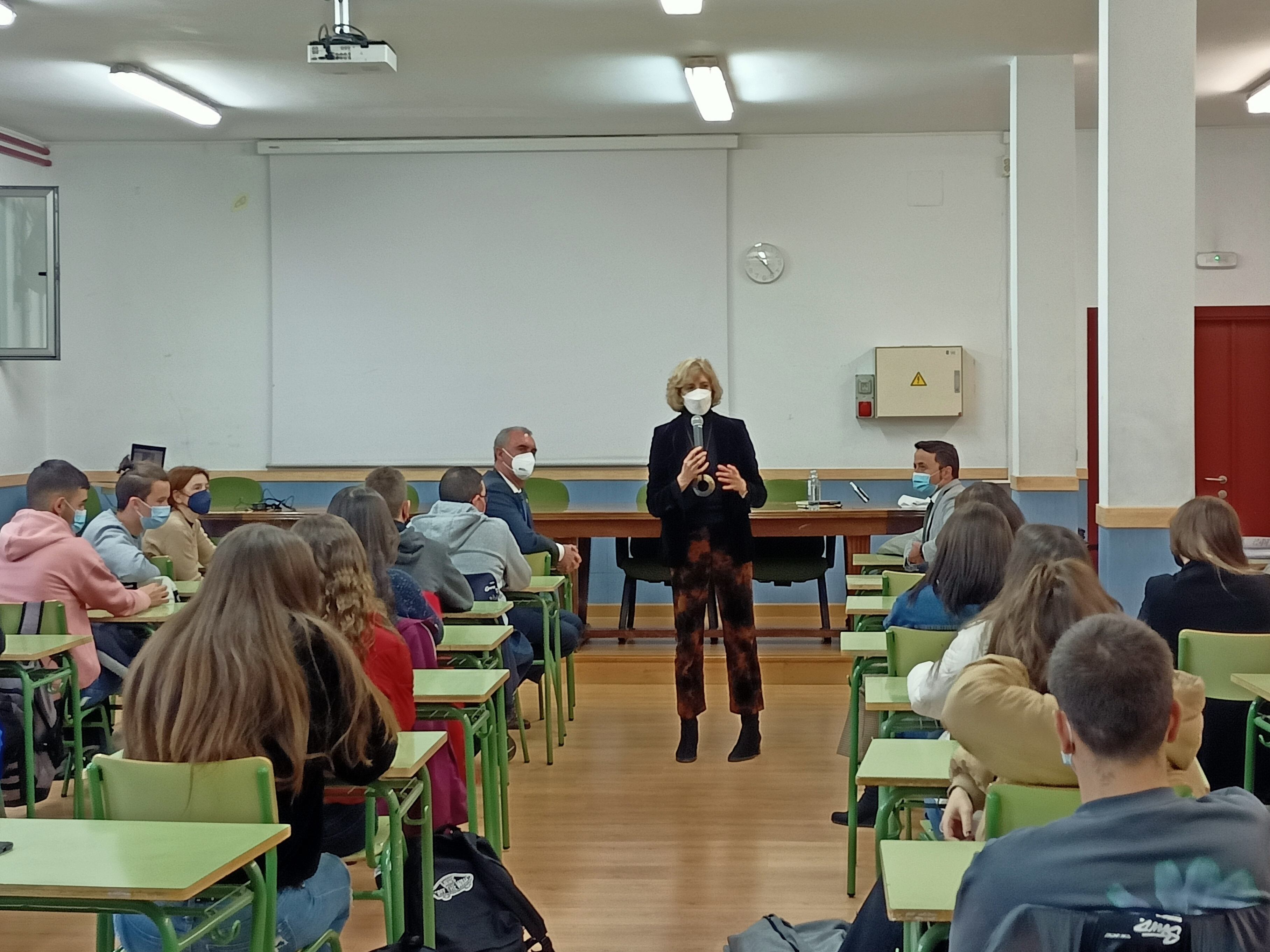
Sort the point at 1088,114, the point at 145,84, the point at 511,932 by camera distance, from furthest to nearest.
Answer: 1. the point at 1088,114
2. the point at 145,84
3. the point at 511,932

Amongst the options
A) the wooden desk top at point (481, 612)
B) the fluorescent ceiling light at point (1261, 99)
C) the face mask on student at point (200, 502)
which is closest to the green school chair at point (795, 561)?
the wooden desk top at point (481, 612)

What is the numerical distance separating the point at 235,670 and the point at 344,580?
658 millimetres

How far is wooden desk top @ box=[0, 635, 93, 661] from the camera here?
3830 millimetres

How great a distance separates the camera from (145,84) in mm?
7230

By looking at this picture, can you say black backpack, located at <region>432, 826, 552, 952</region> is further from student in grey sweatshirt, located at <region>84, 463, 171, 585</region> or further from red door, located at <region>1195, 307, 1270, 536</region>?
red door, located at <region>1195, 307, 1270, 536</region>

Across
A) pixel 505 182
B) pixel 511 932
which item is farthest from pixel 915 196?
pixel 511 932

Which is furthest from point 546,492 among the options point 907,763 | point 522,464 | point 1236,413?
point 907,763

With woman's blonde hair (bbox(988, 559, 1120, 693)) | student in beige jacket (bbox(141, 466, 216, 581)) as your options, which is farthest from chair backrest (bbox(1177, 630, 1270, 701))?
student in beige jacket (bbox(141, 466, 216, 581))

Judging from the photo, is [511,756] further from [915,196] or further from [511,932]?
[915,196]

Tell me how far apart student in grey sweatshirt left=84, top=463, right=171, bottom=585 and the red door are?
6.91 meters

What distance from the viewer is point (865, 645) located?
3953mm

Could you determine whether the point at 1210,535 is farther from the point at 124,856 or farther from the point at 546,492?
the point at 546,492

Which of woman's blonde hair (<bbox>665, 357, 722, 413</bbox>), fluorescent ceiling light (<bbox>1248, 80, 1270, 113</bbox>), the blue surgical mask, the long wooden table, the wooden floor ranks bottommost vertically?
the wooden floor

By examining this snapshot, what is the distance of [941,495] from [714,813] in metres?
1.74
